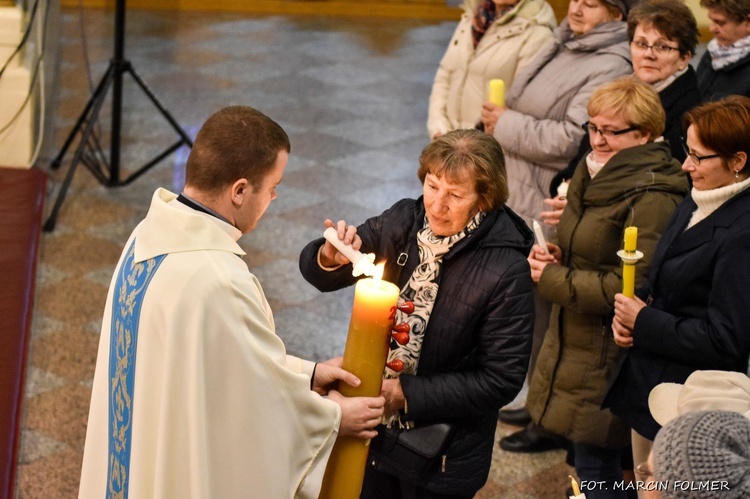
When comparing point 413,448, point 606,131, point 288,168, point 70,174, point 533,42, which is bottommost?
point 288,168

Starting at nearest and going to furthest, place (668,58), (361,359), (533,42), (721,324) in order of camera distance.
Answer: (361,359), (721,324), (668,58), (533,42)

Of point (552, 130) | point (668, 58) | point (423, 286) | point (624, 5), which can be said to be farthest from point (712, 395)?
point (624, 5)

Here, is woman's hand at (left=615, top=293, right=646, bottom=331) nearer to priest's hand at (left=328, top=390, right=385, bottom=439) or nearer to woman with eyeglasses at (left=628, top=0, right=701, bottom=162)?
woman with eyeglasses at (left=628, top=0, right=701, bottom=162)

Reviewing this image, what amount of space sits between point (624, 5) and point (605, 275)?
134 centimetres

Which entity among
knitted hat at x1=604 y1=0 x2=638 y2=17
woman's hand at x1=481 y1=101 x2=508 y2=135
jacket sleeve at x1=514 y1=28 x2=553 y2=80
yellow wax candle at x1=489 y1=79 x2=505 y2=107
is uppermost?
knitted hat at x1=604 y1=0 x2=638 y2=17

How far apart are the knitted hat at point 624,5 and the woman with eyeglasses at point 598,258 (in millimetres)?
848

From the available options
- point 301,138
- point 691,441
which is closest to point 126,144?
point 301,138

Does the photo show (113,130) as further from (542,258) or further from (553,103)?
(542,258)

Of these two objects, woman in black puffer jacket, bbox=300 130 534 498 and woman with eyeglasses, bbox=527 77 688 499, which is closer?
woman in black puffer jacket, bbox=300 130 534 498

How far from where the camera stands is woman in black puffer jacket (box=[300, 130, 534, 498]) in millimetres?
2805

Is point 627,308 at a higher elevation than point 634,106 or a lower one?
lower

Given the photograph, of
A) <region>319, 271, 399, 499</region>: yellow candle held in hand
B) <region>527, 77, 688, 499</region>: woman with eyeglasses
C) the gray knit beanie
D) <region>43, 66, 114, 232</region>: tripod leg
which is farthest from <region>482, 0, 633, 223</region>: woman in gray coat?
<region>43, 66, 114, 232</region>: tripod leg

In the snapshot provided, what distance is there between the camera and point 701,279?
3.14 m

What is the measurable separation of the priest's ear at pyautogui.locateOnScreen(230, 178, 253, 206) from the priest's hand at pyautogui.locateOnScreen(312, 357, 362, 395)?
0.49 meters
